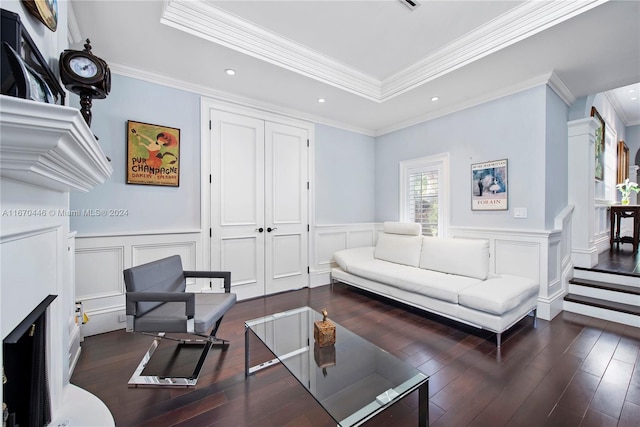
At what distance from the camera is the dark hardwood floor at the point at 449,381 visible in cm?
156

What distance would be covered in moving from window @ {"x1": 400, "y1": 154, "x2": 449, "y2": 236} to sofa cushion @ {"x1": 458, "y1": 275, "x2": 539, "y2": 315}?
1.27m

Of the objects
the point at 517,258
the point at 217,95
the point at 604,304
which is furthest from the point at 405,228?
the point at 217,95

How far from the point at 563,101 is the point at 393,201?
8.34ft

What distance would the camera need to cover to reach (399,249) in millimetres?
3811

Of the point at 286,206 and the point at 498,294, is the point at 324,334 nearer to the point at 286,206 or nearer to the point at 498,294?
the point at 498,294

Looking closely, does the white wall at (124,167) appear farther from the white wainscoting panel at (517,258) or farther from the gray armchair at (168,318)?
the white wainscoting panel at (517,258)

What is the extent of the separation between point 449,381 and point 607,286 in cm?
272

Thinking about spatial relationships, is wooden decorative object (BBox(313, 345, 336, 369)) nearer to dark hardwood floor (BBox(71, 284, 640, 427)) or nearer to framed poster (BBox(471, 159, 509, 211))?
dark hardwood floor (BBox(71, 284, 640, 427))

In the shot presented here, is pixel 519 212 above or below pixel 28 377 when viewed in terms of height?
above

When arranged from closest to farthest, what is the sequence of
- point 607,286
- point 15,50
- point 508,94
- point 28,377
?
point 15,50 < point 28,377 < point 607,286 < point 508,94

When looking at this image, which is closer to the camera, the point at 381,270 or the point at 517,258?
the point at 517,258

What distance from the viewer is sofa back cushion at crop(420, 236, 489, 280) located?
2.99 meters

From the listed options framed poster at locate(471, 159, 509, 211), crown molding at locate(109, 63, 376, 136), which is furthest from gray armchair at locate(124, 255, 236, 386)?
framed poster at locate(471, 159, 509, 211)

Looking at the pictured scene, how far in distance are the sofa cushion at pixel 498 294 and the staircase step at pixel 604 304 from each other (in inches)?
27.1
